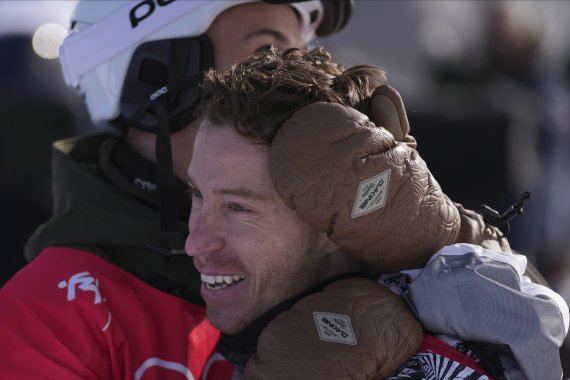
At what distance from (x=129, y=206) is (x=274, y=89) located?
2.67ft

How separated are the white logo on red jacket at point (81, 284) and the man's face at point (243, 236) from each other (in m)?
0.43

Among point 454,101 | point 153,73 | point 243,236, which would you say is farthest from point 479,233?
point 454,101

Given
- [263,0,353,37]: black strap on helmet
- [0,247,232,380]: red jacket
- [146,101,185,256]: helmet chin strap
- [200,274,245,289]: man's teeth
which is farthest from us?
[263,0,353,37]: black strap on helmet

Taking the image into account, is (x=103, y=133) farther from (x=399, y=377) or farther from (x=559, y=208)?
(x=559, y=208)

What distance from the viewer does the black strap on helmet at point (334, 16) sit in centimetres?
316

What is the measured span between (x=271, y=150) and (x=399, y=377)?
1.74 feet

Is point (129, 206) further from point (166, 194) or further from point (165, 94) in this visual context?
point (165, 94)

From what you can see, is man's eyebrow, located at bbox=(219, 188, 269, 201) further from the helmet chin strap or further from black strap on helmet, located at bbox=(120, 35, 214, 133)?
black strap on helmet, located at bbox=(120, 35, 214, 133)

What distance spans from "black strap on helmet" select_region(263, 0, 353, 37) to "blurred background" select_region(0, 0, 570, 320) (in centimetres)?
202

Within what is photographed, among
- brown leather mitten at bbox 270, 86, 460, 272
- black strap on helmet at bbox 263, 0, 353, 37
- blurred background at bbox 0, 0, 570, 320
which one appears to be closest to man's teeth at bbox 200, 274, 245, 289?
brown leather mitten at bbox 270, 86, 460, 272

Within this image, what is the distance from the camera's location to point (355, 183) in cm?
181

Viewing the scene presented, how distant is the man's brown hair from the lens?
1946mm

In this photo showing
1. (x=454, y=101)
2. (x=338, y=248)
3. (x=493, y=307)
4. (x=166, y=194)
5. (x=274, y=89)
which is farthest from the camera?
(x=454, y=101)

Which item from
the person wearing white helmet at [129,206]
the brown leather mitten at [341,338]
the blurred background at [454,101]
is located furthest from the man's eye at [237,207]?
the blurred background at [454,101]
